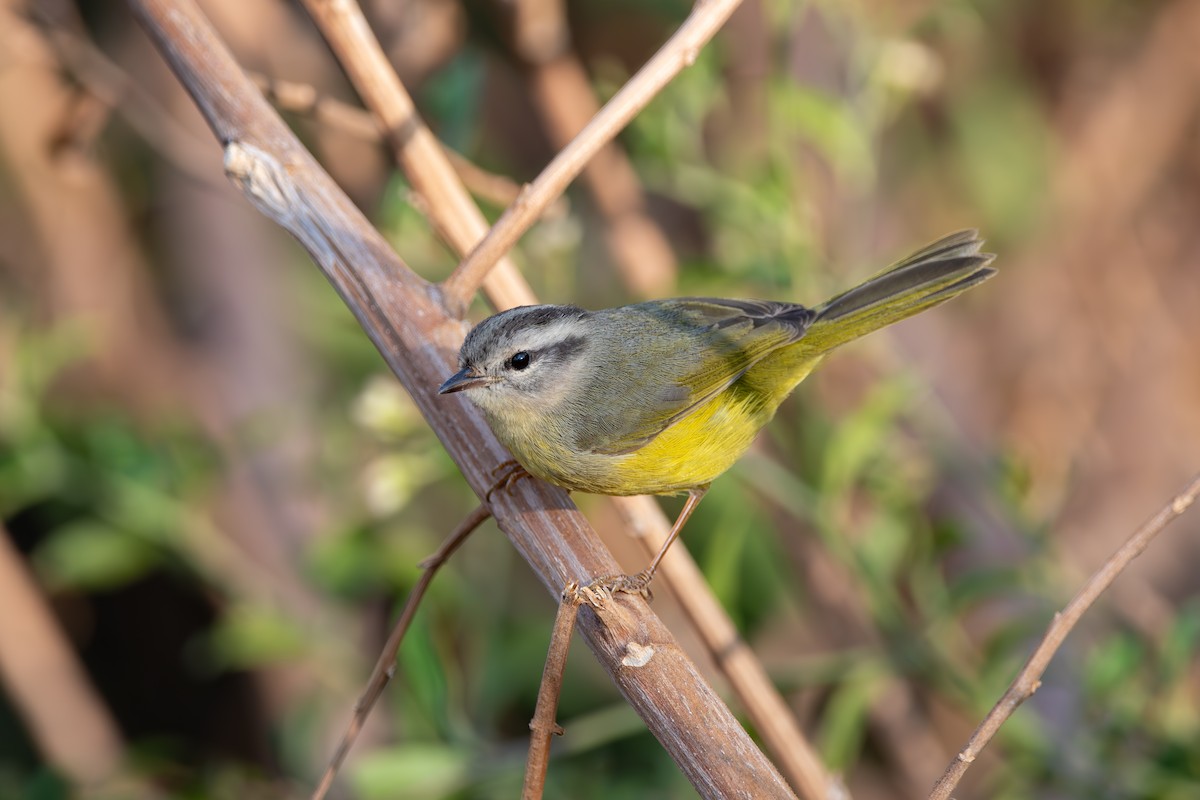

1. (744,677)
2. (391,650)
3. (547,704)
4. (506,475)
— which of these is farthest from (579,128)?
(547,704)

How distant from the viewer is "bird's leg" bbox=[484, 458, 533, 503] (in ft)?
6.41

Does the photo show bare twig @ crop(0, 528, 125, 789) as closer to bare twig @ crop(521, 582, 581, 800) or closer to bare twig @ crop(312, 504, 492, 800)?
bare twig @ crop(312, 504, 492, 800)

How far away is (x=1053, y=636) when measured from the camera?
5.04ft

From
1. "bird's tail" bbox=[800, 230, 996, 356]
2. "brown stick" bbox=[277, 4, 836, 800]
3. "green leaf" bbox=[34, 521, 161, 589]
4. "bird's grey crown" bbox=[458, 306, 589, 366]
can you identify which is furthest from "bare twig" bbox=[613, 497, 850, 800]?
"green leaf" bbox=[34, 521, 161, 589]

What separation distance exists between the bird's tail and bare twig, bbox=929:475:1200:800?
969mm

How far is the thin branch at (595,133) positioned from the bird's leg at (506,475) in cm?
35

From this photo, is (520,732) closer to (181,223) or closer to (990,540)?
(990,540)

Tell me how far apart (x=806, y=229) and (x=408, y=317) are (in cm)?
146

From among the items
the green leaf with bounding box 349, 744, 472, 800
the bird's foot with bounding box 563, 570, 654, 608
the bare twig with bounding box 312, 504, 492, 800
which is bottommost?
the bird's foot with bounding box 563, 570, 654, 608

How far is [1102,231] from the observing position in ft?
16.4

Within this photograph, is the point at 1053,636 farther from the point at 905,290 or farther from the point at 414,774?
the point at 414,774

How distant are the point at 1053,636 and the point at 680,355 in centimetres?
121

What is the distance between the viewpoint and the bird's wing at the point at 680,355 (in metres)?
2.53

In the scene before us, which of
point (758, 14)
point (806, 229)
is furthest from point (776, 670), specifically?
point (758, 14)
